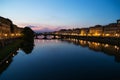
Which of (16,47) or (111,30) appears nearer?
(16,47)

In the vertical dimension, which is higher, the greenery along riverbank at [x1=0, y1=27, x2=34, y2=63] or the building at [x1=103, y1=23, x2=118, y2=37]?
the building at [x1=103, y1=23, x2=118, y2=37]

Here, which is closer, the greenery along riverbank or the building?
the greenery along riverbank

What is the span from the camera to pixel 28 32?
88062 mm

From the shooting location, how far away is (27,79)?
73.3ft

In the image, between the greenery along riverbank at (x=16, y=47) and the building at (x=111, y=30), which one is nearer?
the greenery along riverbank at (x=16, y=47)

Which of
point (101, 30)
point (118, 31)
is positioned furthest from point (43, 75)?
point (101, 30)

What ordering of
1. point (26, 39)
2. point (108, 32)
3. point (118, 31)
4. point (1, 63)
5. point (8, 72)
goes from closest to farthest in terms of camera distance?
point (8, 72), point (1, 63), point (26, 39), point (118, 31), point (108, 32)

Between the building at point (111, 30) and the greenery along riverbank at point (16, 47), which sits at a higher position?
the building at point (111, 30)

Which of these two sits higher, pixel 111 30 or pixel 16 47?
pixel 111 30

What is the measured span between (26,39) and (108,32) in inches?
2289

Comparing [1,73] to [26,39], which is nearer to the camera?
[1,73]

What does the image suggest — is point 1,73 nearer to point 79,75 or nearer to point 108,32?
point 79,75

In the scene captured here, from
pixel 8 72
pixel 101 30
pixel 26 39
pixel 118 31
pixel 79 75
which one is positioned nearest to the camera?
pixel 79 75

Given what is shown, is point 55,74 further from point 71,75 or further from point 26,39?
point 26,39
